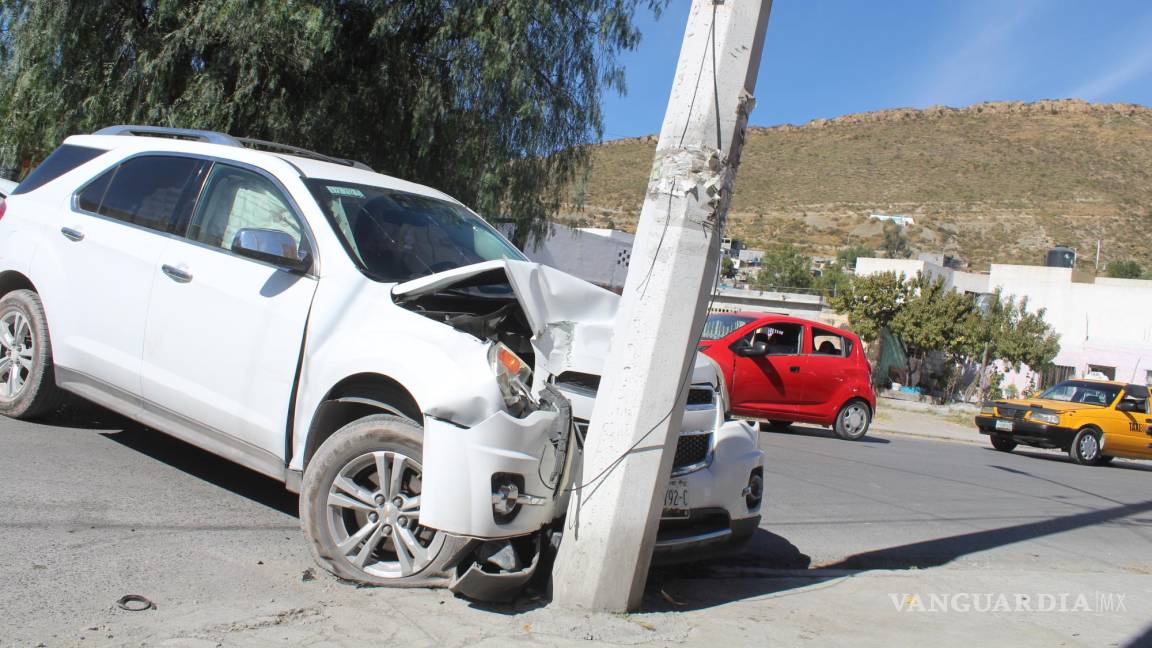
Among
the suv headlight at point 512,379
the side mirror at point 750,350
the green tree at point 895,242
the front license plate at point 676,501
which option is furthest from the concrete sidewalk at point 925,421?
the green tree at point 895,242

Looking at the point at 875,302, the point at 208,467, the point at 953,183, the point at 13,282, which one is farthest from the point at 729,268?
the point at 208,467

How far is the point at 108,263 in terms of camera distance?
18.6ft

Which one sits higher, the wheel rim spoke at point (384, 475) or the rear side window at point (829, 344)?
the rear side window at point (829, 344)

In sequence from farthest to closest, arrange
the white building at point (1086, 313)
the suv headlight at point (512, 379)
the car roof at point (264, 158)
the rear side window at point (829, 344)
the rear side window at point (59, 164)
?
the white building at point (1086, 313)
the rear side window at point (829, 344)
the rear side window at point (59, 164)
the car roof at point (264, 158)
the suv headlight at point (512, 379)

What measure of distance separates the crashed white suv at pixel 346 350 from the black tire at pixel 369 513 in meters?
0.01

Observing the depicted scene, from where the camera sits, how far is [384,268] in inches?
192

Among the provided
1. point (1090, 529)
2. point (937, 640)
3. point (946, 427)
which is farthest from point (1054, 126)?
point (937, 640)

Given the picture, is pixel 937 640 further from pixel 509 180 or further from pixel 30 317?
pixel 509 180

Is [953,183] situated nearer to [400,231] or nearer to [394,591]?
[400,231]

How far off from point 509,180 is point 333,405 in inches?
530

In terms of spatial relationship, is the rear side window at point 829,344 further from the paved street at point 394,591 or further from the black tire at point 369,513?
the black tire at point 369,513

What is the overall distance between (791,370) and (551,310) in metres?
9.50

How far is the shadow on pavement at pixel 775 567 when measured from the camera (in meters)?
4.96

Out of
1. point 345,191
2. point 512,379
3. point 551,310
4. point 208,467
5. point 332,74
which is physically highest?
point 332,74
